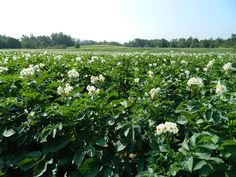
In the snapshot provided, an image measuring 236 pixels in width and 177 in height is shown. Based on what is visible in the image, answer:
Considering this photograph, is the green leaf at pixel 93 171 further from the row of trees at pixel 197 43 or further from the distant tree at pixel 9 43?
the distant tree at pixel 9 43

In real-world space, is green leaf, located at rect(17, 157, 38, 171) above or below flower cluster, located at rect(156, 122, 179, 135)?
below

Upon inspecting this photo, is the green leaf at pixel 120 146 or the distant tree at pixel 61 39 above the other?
the green leaf at pixel 120 146

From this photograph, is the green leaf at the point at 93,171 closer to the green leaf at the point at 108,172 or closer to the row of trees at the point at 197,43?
the green leaf at the point at 108,172

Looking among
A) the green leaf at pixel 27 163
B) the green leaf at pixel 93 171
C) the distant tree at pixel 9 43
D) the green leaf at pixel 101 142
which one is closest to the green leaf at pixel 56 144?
the green leaf at pixel 27 163

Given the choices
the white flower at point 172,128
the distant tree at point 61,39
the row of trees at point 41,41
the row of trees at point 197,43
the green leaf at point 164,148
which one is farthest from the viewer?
the distant tree at point 61,39

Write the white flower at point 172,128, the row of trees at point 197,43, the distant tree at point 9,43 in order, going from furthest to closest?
the distant tree at point 9,43, the row of trees at point 197,43, the white flower at point 172,128

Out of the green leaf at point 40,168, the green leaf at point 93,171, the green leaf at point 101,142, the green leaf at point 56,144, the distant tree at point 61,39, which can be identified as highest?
the green leaf at point 101,142

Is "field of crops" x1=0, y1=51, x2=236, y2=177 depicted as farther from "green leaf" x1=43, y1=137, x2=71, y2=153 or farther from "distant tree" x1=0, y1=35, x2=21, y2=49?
"distant tree" x1=0, y1=35, x2=21, y2=49

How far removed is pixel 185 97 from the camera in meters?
4.12

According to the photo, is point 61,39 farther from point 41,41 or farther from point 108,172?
point 108,172

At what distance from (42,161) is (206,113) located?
5.03 feet

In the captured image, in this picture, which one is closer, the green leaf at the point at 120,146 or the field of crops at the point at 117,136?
the field of crops at the point at 117,136

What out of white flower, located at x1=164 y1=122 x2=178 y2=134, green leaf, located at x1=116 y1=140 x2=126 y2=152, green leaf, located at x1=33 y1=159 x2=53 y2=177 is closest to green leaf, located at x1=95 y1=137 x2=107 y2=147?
green leaf, located at x1=116 y1=140 x2=126 y2=152

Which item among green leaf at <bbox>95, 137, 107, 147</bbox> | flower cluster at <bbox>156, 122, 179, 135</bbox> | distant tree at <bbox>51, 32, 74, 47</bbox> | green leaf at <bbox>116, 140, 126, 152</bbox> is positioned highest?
flower cluster at <bbox>156, 122, 179, 135</bbox>
